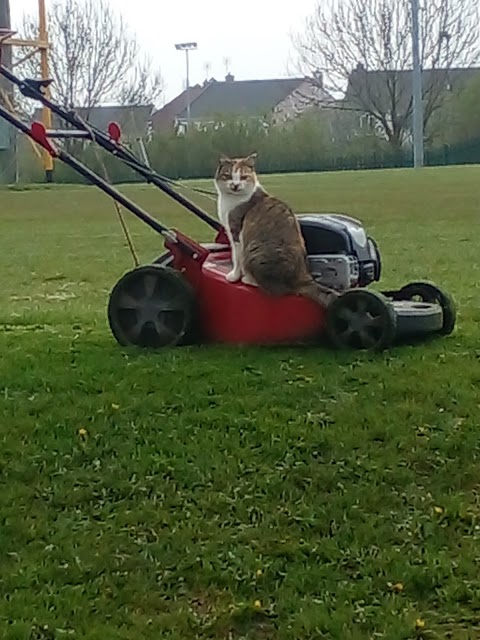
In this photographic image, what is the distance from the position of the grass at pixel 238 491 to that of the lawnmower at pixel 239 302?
0.14m

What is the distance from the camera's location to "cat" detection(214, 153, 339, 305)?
6.40m

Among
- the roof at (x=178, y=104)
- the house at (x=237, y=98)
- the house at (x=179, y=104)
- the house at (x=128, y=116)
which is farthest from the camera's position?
the roof at (x=178, y=104)

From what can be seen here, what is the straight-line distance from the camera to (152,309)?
6.57 meters

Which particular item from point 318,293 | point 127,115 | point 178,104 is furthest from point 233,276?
point 178,104

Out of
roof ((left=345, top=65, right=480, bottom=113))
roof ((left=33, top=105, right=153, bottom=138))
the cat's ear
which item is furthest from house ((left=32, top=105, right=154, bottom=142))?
the cat's ear

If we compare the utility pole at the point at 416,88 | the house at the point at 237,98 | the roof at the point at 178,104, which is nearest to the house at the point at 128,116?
the house at the point at 237,98

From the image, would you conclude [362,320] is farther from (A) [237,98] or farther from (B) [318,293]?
(A) [237,98]

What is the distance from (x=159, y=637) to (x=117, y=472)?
1.21 meters

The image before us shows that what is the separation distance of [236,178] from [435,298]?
130 cm

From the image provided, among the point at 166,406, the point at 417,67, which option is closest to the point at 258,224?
the point at 166,406

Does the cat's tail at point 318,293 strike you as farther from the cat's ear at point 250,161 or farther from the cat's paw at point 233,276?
the cat's ear at point 250,161

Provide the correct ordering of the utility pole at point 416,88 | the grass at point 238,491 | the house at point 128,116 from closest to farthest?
the grass at point 238,491
the utility pole at point 416,88
the house at point 128,116

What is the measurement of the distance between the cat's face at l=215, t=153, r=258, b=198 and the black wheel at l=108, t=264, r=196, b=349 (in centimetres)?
61

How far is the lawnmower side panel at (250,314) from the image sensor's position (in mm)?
6410
